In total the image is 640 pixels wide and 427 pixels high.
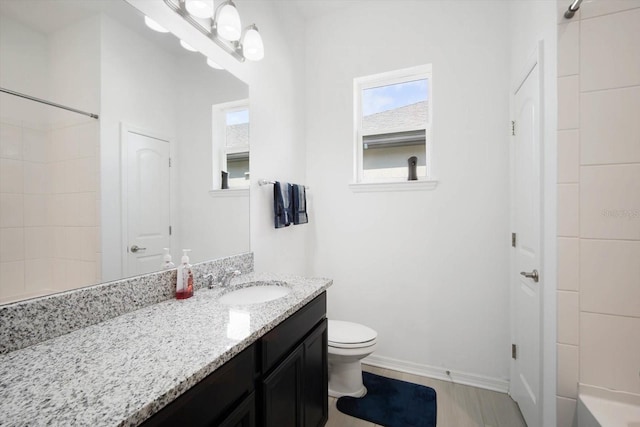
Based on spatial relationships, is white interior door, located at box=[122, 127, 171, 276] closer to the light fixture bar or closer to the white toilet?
the light fixture bar

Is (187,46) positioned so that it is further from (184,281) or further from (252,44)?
(184,281)

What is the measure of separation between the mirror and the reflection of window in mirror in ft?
0.10

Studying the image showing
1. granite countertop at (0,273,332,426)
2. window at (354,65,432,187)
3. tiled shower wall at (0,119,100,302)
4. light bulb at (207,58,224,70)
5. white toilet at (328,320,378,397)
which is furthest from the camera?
window at (354,65,432,187)

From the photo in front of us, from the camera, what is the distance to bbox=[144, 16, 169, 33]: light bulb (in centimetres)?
118

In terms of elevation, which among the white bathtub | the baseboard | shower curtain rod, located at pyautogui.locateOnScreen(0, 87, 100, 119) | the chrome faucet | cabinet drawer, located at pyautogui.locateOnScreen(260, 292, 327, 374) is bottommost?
the baseboard

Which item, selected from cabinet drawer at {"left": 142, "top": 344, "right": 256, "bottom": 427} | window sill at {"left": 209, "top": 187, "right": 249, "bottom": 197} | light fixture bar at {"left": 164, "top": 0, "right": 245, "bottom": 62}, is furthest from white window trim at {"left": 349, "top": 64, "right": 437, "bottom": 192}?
cabinet drawer at {"left": 142, "top": 344, "right": 256, "bottom": 427}

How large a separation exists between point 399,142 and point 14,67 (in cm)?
218

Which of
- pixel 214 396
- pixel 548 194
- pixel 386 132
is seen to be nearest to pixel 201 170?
pixel 214 396

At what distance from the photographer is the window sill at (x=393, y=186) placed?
6.82 feet

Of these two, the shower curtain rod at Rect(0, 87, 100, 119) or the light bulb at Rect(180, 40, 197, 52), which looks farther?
the light bulb at Rect(180, 40, 197, 52)

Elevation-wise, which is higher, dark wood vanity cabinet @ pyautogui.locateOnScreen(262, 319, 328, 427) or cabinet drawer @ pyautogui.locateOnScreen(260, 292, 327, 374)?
cabinet drawer @ pyautogui.locateOnScreen(260, 292, 327, 374)

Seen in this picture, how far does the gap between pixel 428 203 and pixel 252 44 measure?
64.0 inches

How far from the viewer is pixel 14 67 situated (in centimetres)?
81

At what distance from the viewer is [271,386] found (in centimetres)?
101
